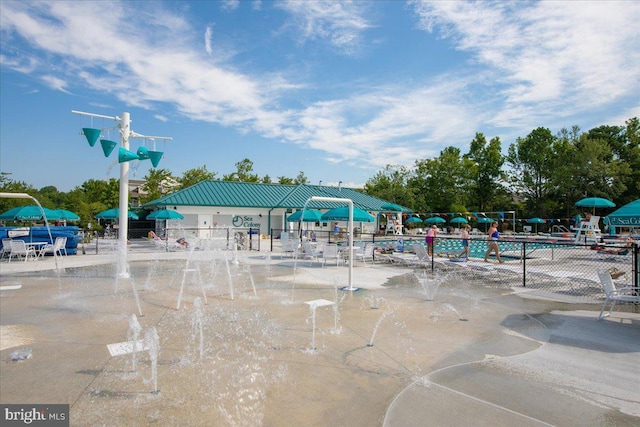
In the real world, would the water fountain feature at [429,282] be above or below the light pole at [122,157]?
below

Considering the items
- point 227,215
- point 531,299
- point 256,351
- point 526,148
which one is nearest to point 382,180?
point 526,148

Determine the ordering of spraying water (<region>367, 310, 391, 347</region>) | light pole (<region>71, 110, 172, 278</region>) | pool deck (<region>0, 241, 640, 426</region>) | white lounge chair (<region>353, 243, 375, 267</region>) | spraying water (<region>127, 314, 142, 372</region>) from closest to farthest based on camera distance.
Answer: pool deck (<region>0, 241, 640, 426</region>), spraying water (<region>127, 314, 142, 372</region>), spraying water (<region>367, 310, 391, 347</region>), light pole (<region>71, 110, 172, 278</region>), white lounge chair (<region>353, 243, 375, 267</region>)

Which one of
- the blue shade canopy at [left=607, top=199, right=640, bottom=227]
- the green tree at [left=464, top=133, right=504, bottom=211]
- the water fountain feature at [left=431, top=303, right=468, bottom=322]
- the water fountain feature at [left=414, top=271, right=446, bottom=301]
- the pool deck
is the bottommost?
the pool deck

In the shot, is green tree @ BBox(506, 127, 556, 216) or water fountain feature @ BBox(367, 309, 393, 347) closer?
water fountain feature @ BBox(367, 309, 393, 347)

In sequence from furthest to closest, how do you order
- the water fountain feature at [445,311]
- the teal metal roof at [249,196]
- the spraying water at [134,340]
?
the teal metal roof at [249,196] < the water fountain feature at [445,311] < the spraying water at [134,340]

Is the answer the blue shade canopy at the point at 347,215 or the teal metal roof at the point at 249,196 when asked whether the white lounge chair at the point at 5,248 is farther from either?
the teal metal roof at the point at 249,196

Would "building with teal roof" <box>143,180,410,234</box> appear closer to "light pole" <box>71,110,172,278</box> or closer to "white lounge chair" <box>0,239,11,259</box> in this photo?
"white lounge chair" <box>0,239,11,259</box>

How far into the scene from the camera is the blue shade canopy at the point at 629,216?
923cm

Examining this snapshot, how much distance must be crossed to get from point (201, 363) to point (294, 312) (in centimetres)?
267

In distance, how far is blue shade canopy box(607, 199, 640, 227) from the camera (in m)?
9.23

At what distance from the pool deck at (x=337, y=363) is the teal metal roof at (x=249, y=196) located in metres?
24.7

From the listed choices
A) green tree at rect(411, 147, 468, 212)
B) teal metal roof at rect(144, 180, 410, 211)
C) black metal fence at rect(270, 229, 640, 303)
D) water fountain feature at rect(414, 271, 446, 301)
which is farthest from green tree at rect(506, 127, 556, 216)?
water fountain feature at rect(414, 271, 446, 301)
